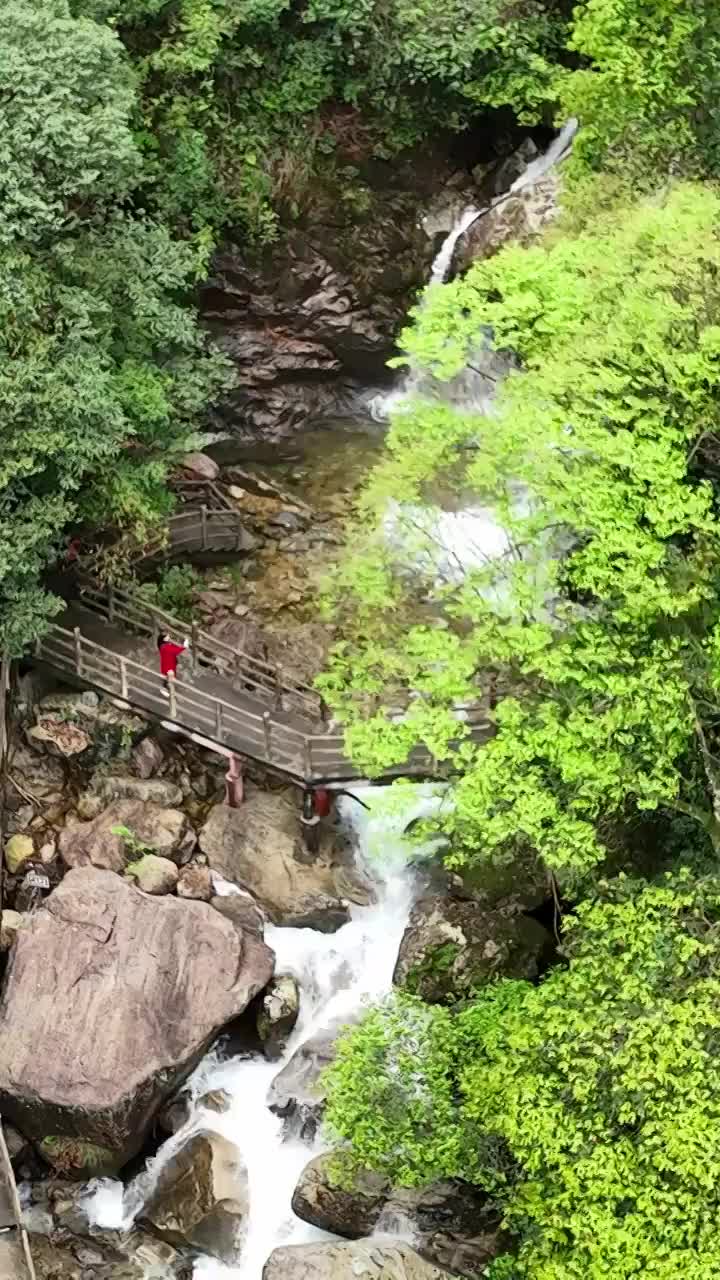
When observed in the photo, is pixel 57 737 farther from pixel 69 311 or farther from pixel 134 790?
pixel 69 311

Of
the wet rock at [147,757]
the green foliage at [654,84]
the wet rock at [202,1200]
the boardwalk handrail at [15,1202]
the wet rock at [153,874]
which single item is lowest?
the wet rock at [202,1200]

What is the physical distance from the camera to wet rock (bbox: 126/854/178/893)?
17328mm

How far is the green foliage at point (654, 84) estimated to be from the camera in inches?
675

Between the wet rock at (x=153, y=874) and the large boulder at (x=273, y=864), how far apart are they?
0.82m

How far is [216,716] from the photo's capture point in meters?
18.3

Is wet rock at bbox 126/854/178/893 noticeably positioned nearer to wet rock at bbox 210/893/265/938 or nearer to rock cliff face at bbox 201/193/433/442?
wet rock at bbox 210/893/265/938

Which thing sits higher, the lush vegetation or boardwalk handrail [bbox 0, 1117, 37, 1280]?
the lush vegetation

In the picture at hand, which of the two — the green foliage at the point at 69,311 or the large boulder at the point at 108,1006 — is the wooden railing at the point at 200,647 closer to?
the green foliage at the point at 69,311

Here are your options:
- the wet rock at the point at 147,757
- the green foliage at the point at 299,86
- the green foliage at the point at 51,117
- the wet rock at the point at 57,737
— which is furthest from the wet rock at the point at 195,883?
the green foliage at the point at 299,86

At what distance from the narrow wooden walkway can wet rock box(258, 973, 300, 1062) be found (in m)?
3.31

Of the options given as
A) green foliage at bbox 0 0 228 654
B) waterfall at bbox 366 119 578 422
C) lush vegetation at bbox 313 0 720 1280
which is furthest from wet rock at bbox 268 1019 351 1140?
waterfall at bbox 366 119 578 422

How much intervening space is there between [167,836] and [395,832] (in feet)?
12.2

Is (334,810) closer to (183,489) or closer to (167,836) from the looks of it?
(167,836)

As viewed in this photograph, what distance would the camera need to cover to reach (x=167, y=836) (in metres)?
18.0
